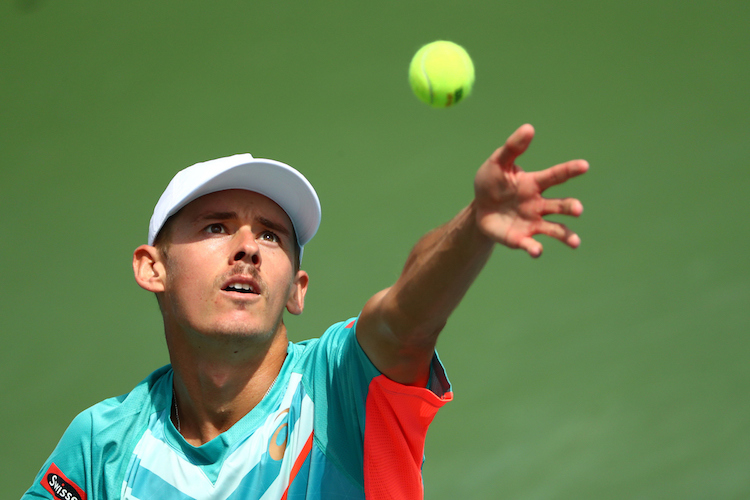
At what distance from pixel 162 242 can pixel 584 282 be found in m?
2.09

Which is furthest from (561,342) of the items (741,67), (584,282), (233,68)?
(233,68)

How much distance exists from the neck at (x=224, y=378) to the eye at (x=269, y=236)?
213 mm

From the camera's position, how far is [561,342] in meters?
3.34

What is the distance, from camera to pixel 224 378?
176 centimetres

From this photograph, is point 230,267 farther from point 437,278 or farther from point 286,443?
point 437,278

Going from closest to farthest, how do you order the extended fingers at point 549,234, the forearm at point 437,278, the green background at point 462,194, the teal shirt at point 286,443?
the extended fingers at point 549,234, the forearm at point 437,278, the teal shirt at point 286,443, the green background at point 462,194

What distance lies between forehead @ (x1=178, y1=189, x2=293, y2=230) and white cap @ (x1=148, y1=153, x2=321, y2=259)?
13mm

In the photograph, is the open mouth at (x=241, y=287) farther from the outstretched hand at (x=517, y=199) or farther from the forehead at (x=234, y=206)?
the outstretched hand at (x=517, y=199)

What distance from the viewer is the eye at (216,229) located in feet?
5.95

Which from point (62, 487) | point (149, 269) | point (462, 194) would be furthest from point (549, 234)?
point (462, 194)

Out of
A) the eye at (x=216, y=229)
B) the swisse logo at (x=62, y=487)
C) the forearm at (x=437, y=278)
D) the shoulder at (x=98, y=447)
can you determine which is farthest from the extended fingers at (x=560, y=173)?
the swisse logo at (x=62, y=487)

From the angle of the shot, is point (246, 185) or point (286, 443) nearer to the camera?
point (286, 443)

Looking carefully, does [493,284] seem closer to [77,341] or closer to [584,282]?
[584,282]

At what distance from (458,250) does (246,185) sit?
27.1 inches
